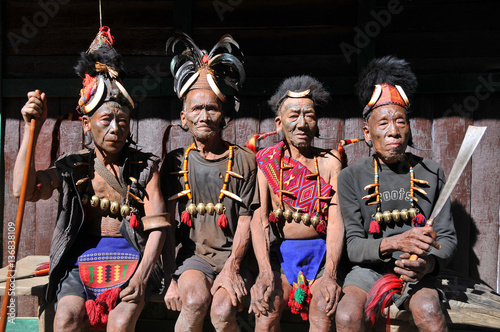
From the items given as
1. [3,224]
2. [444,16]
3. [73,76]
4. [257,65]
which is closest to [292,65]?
[257,65]

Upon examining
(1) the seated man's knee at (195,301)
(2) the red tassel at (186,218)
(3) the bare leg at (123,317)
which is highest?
(2) the red tassel at (186,218)

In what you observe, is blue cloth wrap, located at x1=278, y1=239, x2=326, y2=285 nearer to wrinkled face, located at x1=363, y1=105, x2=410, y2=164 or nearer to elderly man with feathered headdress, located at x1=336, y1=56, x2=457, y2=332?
elderly man with feathered headdress, located at x1=336, y1=56, x2=457, y2=332

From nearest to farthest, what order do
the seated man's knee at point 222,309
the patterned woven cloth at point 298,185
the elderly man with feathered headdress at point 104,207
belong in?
the seated man's knee at point 222,309
the elderly man with feathered headdress at point 104,207
the patterned woven cloth at point 298,185

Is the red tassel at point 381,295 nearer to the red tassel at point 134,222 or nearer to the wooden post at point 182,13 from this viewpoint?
the red tassel at point 134,222

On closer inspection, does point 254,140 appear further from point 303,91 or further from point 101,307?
point 101,307

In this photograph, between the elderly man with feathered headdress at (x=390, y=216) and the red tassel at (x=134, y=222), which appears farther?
the red tassel at (x=134, y=222)

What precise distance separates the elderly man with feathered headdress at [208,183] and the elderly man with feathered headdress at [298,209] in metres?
0.13

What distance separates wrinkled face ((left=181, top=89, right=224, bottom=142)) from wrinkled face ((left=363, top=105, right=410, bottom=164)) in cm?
105

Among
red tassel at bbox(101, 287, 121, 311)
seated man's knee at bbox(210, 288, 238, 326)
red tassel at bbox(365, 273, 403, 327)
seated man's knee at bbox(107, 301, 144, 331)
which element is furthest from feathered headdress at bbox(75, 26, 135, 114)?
red tassel at bbox(365, 273, 403, 327)

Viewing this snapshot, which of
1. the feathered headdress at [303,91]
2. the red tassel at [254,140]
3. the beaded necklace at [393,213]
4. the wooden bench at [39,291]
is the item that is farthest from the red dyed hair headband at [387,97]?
the wooden bench at [39,291]

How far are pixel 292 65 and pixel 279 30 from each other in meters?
0.31

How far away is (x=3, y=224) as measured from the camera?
4.66 metres

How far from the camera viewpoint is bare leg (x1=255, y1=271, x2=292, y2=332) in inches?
133

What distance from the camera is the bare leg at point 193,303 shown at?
11.0 ft
